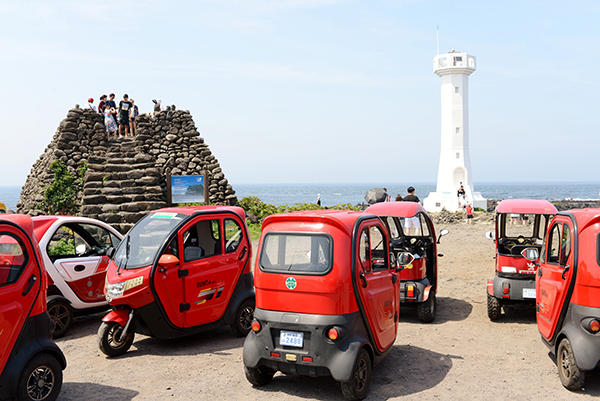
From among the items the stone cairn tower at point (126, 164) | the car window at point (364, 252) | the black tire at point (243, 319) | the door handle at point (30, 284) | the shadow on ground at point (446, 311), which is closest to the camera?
the door handle at point (30, 284)

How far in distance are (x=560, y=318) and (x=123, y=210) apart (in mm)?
15513

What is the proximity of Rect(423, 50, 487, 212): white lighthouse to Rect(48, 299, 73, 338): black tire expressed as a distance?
3285cm

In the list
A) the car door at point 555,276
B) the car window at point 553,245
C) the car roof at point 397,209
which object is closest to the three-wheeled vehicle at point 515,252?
the car roof at point 397,209

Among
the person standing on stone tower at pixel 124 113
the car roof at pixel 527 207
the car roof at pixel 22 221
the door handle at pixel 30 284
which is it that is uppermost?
the person standing on stone tower at pixel 124 113

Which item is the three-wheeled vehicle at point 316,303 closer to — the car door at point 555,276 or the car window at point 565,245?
the car door at point 555,276

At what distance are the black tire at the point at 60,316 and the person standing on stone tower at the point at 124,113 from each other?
15.0 metres

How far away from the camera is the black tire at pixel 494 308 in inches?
340

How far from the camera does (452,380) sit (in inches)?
235

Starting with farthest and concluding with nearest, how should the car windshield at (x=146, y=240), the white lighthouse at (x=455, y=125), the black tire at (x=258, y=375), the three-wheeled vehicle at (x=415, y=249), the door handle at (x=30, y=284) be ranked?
1. the white lighthouse at (x=455, y=125)
2. the three-wheeled vehicle at (x=415, y=249)
3. the car windshield at (x=146, y=240)
4. the black tire at (x=258, y=375)
5. the door handle at (x=30, y=284)

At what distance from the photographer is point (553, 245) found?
6.66 meters

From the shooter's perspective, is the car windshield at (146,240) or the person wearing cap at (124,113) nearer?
the car windshield at (146,240)

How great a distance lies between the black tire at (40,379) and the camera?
489 centimetres

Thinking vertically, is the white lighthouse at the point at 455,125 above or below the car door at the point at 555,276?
above

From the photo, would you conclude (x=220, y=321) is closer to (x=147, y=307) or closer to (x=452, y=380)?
(x=147, y=307)
